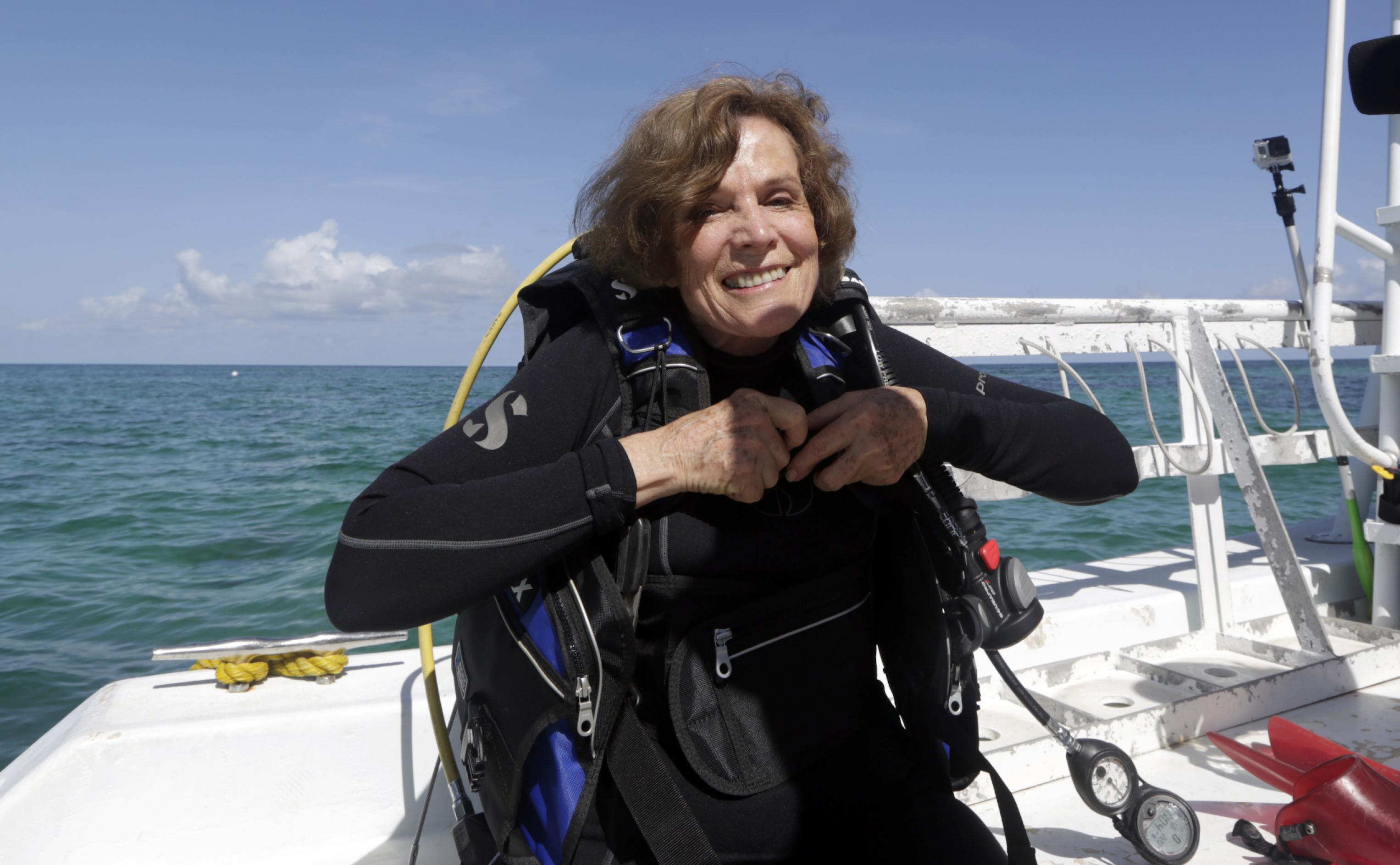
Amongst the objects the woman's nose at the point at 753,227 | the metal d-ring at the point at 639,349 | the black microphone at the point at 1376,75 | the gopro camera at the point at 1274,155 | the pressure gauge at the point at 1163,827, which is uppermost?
the gopro camera at the point at 1274,155

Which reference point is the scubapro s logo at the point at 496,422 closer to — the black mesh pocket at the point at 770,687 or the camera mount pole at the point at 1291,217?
the black mesh pocket at the point at 770,687

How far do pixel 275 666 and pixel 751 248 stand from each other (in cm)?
169

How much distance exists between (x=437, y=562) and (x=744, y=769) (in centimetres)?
53

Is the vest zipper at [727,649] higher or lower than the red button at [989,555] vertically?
lower

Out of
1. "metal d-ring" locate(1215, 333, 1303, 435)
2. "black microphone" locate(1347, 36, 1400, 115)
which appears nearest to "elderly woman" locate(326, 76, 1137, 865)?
"black microphone" locate(1347, 36, 1400, 115)

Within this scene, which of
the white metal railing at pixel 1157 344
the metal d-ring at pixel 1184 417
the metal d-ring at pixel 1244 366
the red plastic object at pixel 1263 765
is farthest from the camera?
the metal d-ring at pixel 1244 366

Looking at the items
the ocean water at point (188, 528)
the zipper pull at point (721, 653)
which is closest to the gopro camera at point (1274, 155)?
the zipper pull at point (721, 653)

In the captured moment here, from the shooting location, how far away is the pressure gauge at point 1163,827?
5.66 ft

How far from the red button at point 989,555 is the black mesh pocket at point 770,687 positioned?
0.21m

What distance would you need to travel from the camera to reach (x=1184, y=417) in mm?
2865

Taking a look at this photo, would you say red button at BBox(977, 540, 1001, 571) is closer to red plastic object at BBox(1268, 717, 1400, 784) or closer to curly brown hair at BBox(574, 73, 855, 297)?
curly brown hair at BBox(574, 73, 855, 297)

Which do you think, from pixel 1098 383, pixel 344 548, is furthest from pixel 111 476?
pixel 1098 383

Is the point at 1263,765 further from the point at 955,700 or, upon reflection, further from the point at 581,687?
the point at 581,687

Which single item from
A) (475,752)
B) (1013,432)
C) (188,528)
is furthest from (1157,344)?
(188,528)
